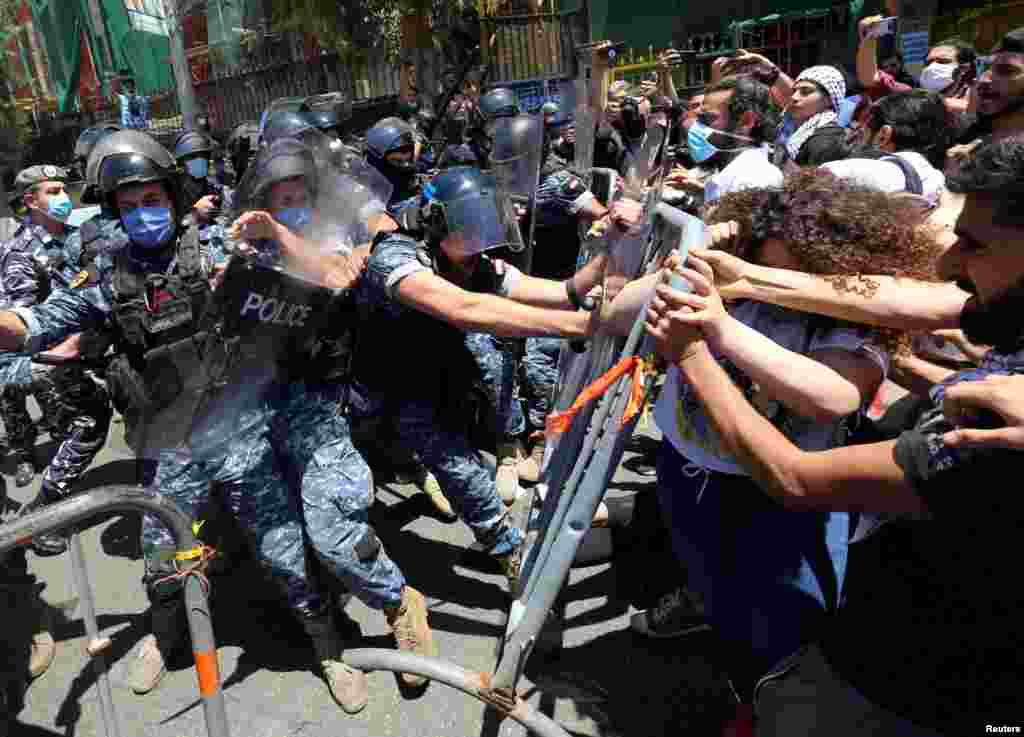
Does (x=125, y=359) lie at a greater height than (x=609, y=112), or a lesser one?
lesser

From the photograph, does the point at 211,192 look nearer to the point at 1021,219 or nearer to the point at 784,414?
the point at 784,414

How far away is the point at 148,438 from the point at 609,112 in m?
5.13

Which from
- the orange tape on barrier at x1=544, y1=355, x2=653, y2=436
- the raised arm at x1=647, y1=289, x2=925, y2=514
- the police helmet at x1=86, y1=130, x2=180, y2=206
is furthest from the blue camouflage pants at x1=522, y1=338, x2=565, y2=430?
the raised arm at x1=647, y1=289, x2=925, y2=514

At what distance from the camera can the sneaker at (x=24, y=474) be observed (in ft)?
16.5

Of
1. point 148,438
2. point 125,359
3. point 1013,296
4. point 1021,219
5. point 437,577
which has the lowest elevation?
point 437,577

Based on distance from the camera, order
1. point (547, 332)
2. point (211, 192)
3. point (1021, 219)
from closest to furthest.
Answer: point (1021, 219) < point (547, 332) < point (211, 192)

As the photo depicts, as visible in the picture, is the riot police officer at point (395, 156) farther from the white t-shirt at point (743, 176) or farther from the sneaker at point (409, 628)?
the sneaker at point (409, 628)

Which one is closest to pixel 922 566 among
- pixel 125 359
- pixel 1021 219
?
pixel 1021 219

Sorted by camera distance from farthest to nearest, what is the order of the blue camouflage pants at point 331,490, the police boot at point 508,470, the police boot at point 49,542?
the police boot at point 508,470 < the police boot at point 49,542 < the blue camouflage pants at point 331,490

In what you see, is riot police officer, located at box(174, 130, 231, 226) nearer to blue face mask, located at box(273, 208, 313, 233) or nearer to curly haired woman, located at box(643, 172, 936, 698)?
blue face mask, located at box(273, 208, 313, 233)

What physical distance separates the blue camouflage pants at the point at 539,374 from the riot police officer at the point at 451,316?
4.99 ft

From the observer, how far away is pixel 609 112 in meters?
6.46

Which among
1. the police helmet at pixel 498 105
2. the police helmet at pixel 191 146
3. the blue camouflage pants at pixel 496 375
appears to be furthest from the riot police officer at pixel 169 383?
the police helmet at pixel 498 105

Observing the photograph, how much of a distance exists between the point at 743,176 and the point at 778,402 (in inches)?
66.0
